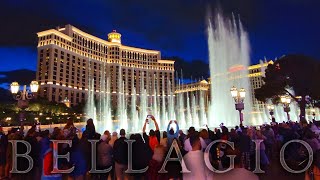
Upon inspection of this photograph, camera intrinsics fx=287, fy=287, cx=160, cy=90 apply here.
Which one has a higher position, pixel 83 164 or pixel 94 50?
pixel 94 50

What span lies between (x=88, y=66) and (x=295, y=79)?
102m

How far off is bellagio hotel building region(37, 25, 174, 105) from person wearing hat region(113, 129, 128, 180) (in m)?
110

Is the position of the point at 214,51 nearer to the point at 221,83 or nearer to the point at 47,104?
the point at 221,83

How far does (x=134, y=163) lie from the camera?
793cm

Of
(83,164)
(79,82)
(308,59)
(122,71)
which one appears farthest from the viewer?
(122,71)

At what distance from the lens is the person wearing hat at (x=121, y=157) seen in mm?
7957

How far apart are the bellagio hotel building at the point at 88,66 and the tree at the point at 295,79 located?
89.1m

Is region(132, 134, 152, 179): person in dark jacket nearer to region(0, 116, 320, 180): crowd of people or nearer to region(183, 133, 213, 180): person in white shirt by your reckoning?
region(0, 116, 320, 180): crowd of people

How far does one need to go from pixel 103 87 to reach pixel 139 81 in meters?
17.6

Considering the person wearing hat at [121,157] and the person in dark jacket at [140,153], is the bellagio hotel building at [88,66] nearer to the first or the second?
the person wearing hat at [121,157]

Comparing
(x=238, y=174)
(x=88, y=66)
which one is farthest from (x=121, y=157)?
(x=88, y=66)

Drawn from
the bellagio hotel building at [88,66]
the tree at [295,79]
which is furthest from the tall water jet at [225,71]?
the bellagio hotel building at [88,66]

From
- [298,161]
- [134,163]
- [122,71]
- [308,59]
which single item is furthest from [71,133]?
[122,71]

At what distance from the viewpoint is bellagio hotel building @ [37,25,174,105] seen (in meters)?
112
